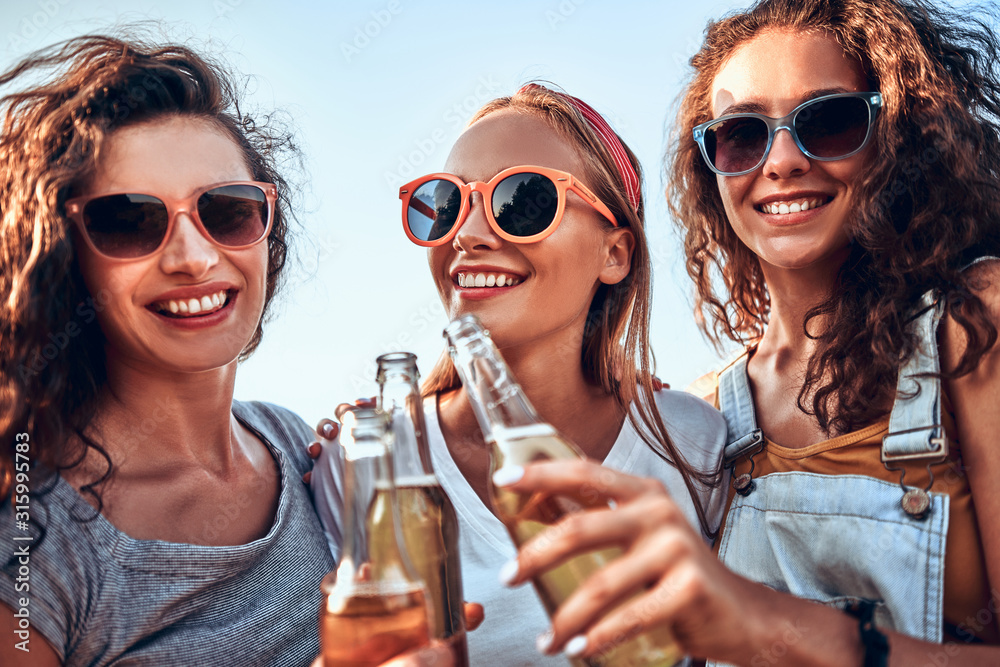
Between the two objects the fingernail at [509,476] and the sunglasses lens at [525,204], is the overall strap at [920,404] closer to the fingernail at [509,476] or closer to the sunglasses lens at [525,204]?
the sunglasses lens at [525,204]

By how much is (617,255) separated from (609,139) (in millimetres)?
421

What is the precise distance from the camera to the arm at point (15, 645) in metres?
1.52

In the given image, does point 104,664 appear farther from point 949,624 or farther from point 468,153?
point 949,624

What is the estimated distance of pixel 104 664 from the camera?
164 centimetres

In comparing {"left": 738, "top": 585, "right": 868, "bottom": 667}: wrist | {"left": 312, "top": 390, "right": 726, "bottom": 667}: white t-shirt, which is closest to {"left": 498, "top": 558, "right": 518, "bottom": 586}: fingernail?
{"left": 738, "top": 585, "right": 868, "bottom": 667}: wrist

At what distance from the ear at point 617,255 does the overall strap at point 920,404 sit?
0.96 metres

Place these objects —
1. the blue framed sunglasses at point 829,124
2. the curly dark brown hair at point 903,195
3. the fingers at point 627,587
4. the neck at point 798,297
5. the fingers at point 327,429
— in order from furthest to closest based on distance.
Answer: the neck at point 798,297
the fingers at point 327,429
the blue framed sunglasses at point 829,124
the curly dark brown hair at point 903,195
the fingers at point 627,587

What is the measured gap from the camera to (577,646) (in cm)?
107

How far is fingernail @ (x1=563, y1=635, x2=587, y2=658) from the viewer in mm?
1067

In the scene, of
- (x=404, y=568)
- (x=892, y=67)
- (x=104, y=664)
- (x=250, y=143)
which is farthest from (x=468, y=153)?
(x=104, y=664)

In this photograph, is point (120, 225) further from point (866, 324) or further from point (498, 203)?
point (866, 324)

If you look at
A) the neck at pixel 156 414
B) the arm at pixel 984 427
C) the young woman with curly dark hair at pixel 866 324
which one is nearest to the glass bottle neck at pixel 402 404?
the young woman with curly dark hair at pixel 866 324

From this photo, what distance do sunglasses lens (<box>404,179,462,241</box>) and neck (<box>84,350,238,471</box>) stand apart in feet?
2.48

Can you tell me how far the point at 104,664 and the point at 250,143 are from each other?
5.05 feet
